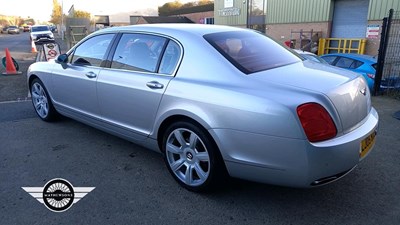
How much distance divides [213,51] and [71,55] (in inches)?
95.8

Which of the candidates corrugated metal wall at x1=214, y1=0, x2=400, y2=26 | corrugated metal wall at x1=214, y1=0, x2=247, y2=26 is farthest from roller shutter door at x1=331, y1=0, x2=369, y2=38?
corrugated metal wall at x1=214, y1=0, x2=247, y2=26

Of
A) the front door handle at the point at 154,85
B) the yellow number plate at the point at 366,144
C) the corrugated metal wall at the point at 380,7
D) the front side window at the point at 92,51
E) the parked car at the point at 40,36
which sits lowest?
the parked car at the point at 40,36

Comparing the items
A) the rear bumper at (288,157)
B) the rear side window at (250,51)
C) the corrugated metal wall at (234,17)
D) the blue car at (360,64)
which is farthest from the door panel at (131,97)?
the corrugated metal wall at (234,17)

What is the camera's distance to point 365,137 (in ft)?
8.39

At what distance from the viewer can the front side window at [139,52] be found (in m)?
3.20

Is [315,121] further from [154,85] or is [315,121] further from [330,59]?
[330,59]

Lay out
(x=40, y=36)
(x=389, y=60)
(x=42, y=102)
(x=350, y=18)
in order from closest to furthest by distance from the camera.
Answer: (x=42, y=102), (x=389, y=60), (x=350, y=18), (x=40, y=36)


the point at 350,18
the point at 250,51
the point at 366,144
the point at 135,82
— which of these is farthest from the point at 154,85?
the point at 350,18

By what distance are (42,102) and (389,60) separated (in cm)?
755

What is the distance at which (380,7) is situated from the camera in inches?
643

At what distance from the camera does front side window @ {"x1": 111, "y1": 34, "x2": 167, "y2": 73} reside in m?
3.20

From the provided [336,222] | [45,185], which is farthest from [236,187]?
[45,185]

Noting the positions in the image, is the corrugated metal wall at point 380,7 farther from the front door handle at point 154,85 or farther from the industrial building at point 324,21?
the front door handle at point 154,85

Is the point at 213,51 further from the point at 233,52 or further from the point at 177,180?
the point at 177,180
